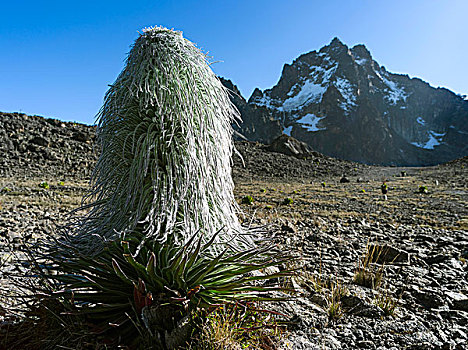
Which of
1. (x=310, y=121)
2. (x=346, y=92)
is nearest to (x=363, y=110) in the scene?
(x=346, y=92)

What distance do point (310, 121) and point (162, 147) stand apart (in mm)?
138066

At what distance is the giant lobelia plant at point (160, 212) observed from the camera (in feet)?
5.00

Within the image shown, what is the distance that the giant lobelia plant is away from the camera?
152cm

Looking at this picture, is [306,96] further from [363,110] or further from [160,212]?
[160,212]

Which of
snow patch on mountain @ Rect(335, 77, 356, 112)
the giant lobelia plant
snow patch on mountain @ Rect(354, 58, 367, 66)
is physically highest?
snow patch on mountain @ Rect(354, 58, 367, 66)

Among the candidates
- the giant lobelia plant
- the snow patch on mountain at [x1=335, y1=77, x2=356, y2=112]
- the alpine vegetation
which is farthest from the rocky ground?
the snow patch on mountain at [x1=335, y1=77, x2=356, y2=112]

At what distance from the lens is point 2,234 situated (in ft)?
13.5

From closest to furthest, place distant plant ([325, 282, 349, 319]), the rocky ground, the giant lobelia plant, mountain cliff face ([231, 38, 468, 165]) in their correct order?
the giant lobelia plant → the rocky ground → distant plant ([325, 282, 349, 319]) → mountain cliff face ([231, 38, 468, 165])

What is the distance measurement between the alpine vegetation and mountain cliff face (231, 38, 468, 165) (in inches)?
4365

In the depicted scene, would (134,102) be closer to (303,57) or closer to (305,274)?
(305,274)

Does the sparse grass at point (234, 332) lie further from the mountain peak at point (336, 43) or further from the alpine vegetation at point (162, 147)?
the mountain peak at point (336, 43)

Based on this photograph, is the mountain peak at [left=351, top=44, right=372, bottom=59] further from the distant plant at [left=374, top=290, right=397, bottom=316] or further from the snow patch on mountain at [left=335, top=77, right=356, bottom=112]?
the distant plant at [left=374, top=290, right=397, bottom=316]

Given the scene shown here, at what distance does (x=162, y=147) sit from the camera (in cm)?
179

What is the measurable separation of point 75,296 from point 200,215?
80 cm
